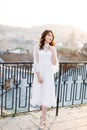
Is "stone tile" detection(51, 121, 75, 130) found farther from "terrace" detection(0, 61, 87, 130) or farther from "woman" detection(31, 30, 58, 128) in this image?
"woman" detection(31, 30, 58, 128)

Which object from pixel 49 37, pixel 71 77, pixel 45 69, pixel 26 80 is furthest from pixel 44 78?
pixel 71 77

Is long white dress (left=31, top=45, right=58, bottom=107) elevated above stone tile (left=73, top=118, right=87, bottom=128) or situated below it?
above

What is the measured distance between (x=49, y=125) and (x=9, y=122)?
682 mm

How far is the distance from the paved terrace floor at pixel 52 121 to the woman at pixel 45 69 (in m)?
0.50

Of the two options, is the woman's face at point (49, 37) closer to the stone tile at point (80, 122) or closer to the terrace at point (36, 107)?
the terrace at point (36, 107)

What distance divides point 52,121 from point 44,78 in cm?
98

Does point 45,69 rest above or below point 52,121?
above

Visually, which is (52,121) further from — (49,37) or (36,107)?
(49,37)

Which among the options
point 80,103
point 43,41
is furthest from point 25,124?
point 80,103

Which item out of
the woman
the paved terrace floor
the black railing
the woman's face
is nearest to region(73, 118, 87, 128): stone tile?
the paved terrace floor

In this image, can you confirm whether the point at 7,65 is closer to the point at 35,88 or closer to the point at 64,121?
the point at 35,88

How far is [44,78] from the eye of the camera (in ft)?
10.2

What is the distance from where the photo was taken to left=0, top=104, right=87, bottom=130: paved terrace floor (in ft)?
11.0

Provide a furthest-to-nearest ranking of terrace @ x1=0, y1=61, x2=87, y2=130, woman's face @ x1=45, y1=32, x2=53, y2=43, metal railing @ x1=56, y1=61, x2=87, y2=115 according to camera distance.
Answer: metal railing @ x1=56, y1=61, x2=87, y2=115 < terrace @ x1=0, y1=61, x2=87, y2=130 < woman's face @ x1=45, y1=32, x2=53, y2=43
